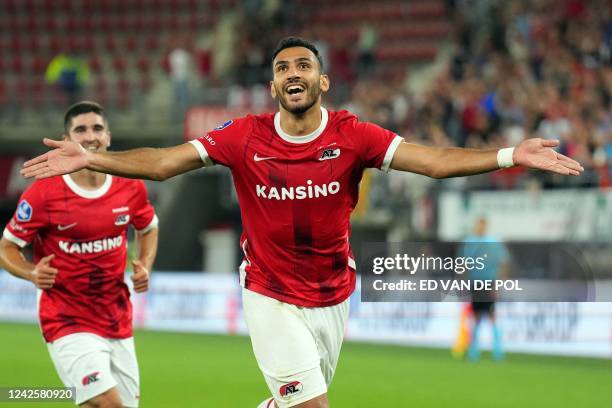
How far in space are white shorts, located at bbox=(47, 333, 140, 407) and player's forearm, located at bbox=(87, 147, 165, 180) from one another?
5.51 feet

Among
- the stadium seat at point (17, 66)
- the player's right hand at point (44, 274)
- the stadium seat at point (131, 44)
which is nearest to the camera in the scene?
the player's right hand at point (44, 274)

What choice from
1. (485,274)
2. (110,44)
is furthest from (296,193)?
(110,44)

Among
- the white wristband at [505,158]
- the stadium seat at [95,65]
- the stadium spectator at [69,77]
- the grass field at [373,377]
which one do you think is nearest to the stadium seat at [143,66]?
the stadium seat at [95,65]

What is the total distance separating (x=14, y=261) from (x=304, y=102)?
2.64 m

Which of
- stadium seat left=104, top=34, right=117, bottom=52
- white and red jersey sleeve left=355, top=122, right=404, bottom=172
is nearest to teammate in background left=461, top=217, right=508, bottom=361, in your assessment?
white and red jersey sleeve left=355, top=122, right=404, bottom=172

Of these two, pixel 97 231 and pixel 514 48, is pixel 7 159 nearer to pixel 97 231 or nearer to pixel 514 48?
pixel 514 48

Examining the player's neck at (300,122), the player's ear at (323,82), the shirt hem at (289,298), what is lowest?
the shirt hem at (289,298)

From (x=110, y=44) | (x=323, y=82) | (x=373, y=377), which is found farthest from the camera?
(x=110, y=44)

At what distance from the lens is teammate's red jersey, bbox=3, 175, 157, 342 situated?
7438 millimetres

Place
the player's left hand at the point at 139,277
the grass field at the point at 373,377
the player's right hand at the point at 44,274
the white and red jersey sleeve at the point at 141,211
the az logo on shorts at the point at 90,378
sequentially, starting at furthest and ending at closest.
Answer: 1. the grass field at the point at 373,377
2. the white and red jersey sleeve at the point at 141,211
3. the player's left hand at the point at 139,277
4. the player's right hand at the point at 44,274
5. the az logo on shorts at the point at 90,378

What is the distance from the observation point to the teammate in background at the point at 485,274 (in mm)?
15242

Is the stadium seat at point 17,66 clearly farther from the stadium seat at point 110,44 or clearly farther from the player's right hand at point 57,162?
the player's right hand at point 57,162

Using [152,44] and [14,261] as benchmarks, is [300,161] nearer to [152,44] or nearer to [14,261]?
[14,261]

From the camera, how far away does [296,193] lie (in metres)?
6.28
